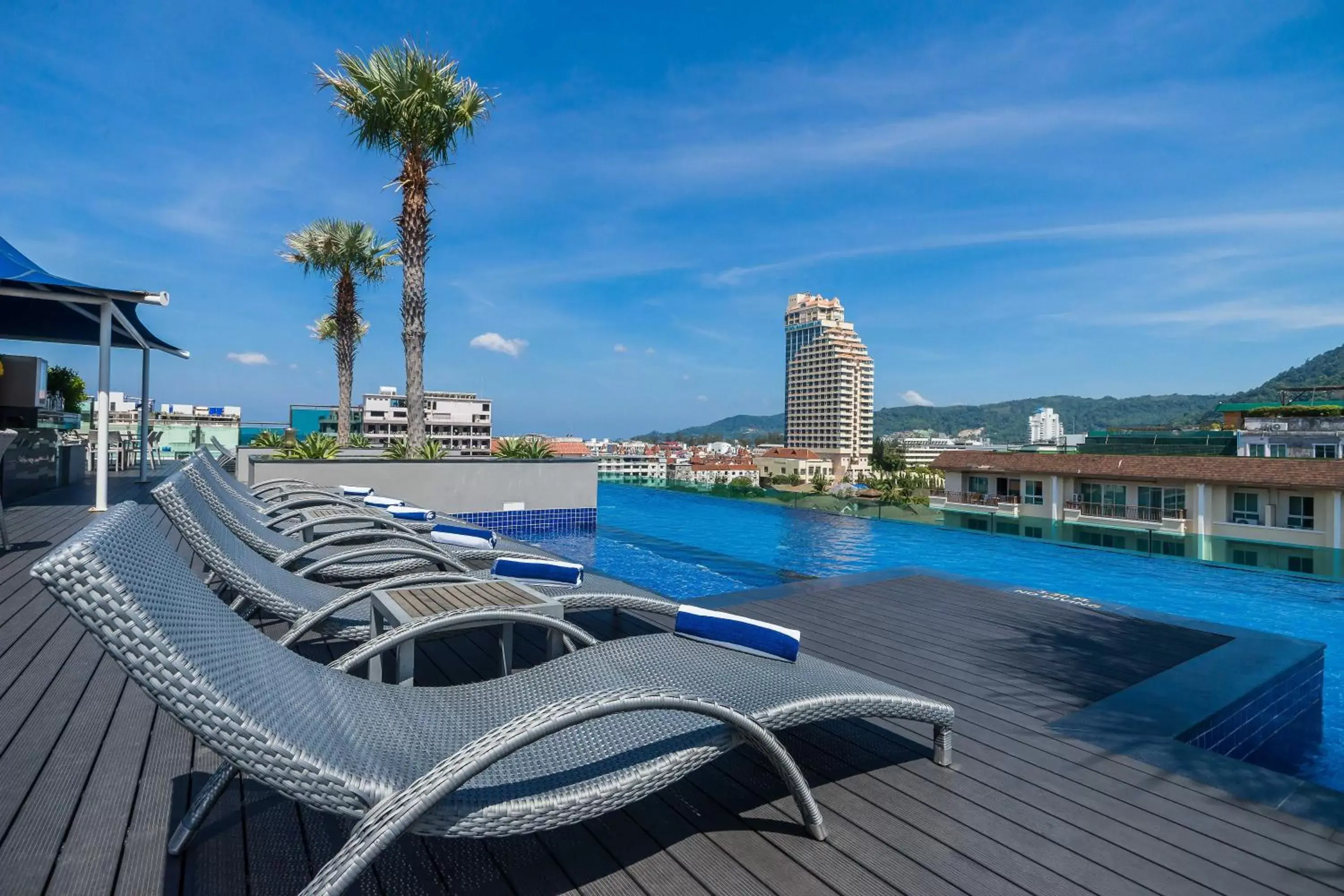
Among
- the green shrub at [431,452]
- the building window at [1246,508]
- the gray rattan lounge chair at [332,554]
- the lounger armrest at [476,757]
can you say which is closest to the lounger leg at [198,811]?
the lounger armrest at [476,757]

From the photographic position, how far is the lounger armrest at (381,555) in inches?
127

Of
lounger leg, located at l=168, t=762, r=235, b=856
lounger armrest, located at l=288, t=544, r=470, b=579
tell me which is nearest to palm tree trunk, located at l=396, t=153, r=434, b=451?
lounger armrest, located at l=288, t=544, r=470, b=579

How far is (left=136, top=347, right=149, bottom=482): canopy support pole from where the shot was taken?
34.7 feet

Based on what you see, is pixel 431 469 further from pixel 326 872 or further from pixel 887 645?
pixel 326 872

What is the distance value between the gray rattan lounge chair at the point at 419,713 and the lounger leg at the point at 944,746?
0.20m

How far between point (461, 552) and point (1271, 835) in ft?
11.7

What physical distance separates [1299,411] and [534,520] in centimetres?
3784

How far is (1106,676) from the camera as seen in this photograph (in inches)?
130

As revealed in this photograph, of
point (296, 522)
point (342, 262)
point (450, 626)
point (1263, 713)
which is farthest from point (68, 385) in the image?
point (1263, 713)

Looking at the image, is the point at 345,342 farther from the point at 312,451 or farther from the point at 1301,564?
the point at 1301,564

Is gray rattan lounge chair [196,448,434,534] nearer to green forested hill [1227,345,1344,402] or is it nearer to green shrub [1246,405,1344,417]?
green shrub [1246,405,1344,417]

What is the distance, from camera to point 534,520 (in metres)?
11.2

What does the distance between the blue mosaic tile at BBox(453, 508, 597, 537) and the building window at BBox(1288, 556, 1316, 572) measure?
10170mm

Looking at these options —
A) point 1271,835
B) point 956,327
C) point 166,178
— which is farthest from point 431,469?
point 956,327
